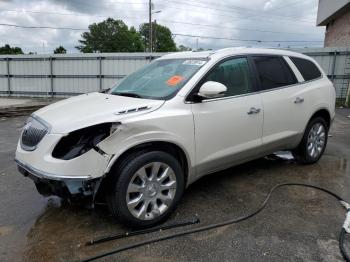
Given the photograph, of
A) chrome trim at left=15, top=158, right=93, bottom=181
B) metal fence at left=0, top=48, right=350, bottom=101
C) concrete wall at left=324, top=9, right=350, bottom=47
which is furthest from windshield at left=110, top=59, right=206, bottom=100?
concrete wall at left=324, top=9, right=350, bottom=47

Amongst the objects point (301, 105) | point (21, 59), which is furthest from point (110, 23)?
point (301, 105)

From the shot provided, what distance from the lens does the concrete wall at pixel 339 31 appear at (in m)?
18.0

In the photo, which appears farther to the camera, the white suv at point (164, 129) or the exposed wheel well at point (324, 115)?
the exposed wheel well at point (324, 115)

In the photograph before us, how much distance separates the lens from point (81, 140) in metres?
2.79

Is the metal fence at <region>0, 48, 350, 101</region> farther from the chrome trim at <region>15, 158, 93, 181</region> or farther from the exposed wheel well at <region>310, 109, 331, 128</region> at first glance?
the chrome trim at <region>15, 158, 93, 181</region>

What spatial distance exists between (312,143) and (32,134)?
13.1 feet

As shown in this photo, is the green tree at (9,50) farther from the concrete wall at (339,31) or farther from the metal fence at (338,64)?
the metal fence at (338,64)

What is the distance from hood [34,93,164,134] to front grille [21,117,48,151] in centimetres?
8

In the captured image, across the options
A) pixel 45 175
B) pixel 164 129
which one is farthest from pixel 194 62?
pixel 45 175

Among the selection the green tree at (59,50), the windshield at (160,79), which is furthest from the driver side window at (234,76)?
the green tree at (59,50)

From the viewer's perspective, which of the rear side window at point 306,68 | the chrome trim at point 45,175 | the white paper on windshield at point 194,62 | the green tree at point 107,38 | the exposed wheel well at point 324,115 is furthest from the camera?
the green tree at point 107,38

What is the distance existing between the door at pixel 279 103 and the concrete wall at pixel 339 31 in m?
15.5

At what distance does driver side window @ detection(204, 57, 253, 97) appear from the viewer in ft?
12.1

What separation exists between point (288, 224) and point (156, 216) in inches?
52.5
